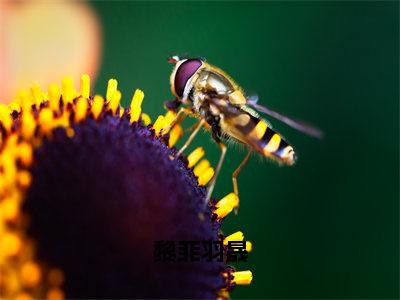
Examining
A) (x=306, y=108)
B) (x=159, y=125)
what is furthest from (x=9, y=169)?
(x=306, y=108)

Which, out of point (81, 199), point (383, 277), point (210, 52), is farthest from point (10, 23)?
point (383, 277)

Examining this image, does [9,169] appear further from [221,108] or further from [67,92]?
[221,108]

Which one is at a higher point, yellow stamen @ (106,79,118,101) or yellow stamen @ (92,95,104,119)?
yellow stamen @ (106,79,118,101)

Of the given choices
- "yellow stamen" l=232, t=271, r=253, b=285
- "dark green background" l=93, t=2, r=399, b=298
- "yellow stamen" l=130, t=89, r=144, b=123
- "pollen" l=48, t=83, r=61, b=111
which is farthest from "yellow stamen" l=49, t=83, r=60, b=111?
"dark green background" l=93, t=2, r=399, b=298

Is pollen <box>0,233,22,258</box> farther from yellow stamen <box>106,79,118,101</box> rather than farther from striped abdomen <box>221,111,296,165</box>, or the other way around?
striped abdomen <box>221,111,296,165</box>

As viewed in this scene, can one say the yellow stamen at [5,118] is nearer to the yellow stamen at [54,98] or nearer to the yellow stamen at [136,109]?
the yellow stamen at [54,98]

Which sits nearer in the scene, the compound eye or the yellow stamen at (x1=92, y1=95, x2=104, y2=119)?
the yellow stamen at (x1=92, y1=95, x2=104, y2=119)
